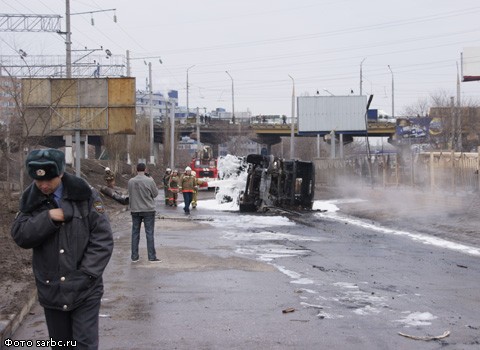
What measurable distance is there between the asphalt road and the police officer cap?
9.39ft

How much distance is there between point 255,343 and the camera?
25.0 ft

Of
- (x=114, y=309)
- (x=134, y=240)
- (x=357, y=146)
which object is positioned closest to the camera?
(x=114, y=309)

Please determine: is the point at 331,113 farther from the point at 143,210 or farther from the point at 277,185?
the point at 143,210

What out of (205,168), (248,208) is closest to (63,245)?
(248,208)

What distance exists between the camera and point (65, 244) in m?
5.24

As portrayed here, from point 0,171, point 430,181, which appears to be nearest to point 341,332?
point 430,181

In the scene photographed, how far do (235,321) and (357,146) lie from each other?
13378cm

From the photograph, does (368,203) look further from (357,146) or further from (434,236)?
(357,146)

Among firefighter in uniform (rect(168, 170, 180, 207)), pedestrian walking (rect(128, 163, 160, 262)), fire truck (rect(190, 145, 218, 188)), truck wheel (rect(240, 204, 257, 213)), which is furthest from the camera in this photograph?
fire truck (rect(190, 145, 218, 188))

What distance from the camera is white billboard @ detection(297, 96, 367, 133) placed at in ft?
258

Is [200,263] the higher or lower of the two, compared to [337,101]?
lower

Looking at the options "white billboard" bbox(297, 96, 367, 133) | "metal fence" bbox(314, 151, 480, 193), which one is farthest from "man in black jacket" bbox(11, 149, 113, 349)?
"white billboard" bbox(297, 96, 367, 133)

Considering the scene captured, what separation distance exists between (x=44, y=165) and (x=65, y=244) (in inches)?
21.4

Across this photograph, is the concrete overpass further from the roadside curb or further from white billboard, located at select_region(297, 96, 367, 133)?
the roadside curb
